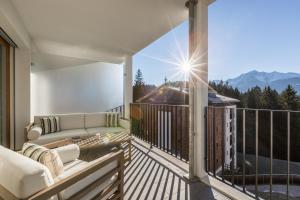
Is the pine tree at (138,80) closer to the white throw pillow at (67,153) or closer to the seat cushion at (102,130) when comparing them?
the seat cushion at (102,130)

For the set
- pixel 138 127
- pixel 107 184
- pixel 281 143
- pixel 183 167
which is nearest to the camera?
pixel 107 184

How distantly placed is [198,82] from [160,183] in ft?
4.45

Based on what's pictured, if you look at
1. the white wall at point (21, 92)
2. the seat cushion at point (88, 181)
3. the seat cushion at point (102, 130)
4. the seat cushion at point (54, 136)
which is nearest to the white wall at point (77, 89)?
the white wall at point (21, 92)

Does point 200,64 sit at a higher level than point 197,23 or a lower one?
lower

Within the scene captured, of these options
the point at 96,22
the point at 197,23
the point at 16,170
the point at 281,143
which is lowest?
the point at 281,143

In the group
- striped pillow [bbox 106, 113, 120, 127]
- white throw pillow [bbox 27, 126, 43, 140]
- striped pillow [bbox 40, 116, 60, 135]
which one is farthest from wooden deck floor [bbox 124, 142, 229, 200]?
striped pillow [bbox 40, 116, 60, 135]

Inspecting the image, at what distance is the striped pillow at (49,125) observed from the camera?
3.77 metres

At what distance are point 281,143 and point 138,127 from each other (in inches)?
425

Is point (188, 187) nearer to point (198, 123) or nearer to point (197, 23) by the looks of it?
point (198, 123)

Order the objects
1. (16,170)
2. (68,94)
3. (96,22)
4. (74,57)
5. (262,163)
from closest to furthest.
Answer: (16,170) → (96,22) → (74,57) → (68,94) → (262,163)

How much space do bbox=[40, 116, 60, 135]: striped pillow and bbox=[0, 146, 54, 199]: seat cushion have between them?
2931 millimetres

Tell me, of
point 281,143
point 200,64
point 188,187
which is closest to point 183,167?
point 188,187

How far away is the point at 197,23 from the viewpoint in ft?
7.93

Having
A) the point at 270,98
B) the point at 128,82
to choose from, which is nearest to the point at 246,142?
the point at 128,82
